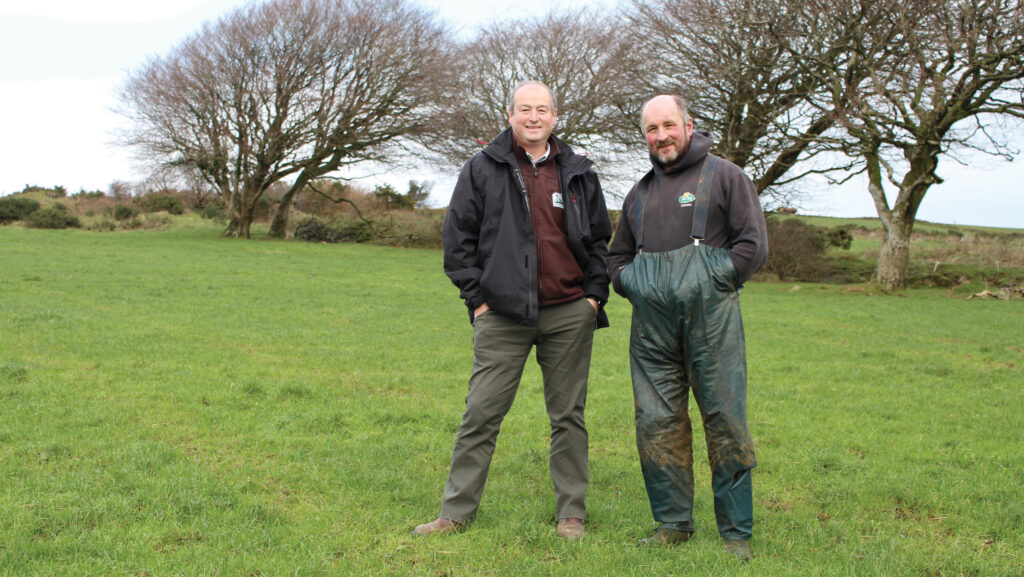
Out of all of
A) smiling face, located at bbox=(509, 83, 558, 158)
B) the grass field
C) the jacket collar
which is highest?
smiling face, located at bbox=(509, 83, 558, 158)

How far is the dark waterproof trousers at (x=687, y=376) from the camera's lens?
12.1ft

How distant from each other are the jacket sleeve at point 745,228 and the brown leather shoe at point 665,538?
129 centimetres

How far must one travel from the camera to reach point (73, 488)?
4418mm

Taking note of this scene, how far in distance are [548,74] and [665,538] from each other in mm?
26339

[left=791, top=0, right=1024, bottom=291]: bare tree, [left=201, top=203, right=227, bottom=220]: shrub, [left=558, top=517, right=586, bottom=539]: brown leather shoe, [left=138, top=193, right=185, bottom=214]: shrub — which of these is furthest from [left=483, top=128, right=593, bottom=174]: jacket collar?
[left=138, top=193, right=185, bottom=214]: shrub

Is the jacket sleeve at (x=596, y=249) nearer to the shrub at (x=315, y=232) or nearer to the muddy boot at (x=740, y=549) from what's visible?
the muddy boot at (x=740, y=549)

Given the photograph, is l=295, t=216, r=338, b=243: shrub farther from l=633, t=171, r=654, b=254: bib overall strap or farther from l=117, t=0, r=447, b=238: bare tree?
l=633, t=171, r=654, b=254: bib overall strap

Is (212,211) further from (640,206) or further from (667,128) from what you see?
(667,128)

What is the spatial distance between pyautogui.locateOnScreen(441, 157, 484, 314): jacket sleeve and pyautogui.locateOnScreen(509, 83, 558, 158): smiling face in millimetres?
319

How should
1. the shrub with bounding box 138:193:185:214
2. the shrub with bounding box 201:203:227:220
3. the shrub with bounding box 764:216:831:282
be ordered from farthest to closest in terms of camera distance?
1. the shrub with bounding box 138:193:185:214
2. the shrub with bounding box 201:203:227:220
3. the shrub with bounding box 764:216:831:282

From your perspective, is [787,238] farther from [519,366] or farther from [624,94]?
[519,366]

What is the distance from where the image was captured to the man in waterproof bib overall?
3.68 meters

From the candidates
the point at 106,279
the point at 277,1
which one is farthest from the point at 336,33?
the point at 106,279

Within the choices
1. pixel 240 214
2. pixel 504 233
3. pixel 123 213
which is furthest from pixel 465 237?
pixel 123 213
